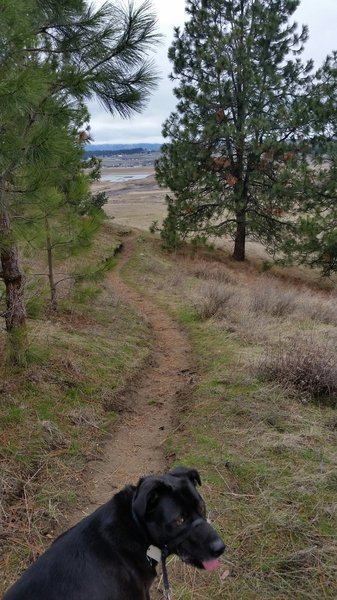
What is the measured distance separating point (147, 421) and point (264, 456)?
1.78 m

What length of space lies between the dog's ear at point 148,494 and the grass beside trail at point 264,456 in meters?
1.22

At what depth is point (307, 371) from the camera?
6.01m

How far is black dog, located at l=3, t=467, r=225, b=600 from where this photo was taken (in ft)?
7.55

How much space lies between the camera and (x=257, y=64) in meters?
18.3

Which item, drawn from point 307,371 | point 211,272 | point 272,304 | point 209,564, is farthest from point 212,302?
point 209,564

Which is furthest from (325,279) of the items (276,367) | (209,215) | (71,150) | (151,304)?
(71,150)

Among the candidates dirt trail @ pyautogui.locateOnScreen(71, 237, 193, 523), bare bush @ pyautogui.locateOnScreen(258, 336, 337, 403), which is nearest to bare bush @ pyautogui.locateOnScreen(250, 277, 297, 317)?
dirt trail @ pyautogui.locateOnScreen(71, 237, 193, 523)

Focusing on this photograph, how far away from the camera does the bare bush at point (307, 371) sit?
5.86 m

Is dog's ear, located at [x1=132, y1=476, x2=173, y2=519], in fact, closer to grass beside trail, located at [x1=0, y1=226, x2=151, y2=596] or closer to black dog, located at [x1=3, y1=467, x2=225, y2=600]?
black dog, located at [x1=3, y1=467, x2=225, y2=600]

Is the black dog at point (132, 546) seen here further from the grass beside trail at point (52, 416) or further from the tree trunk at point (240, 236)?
the tree trunk at point (240, 236)

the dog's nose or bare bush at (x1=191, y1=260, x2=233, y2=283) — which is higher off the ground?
the dog's nose

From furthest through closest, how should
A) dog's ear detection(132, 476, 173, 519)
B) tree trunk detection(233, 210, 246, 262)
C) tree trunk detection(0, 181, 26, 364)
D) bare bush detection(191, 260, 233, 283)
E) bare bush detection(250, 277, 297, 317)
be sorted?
1. tree trunk detection(233, 210, 246, 262)
2. bare bush detection(191, 260, 233, 283)
3. bare bush detection(250, 277, 297, 317)
4. tree trunk detection(0, 181, 26, 364)
5. dog's ear detection(132, 476, 173, 519)

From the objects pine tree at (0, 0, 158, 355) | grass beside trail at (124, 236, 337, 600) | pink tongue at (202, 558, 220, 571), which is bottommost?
grass beside trail at (124, 236, 337, 600)

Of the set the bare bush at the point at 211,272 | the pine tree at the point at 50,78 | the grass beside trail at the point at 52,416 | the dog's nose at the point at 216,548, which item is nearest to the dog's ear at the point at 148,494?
the dog's nose at the point at 216,548
